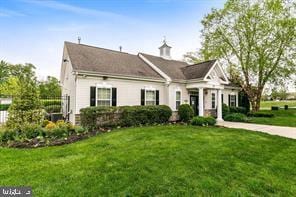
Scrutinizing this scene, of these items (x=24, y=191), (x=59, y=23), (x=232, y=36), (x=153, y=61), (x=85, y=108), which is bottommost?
(x=24, y=191)

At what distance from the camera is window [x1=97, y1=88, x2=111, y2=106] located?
41.0 ft

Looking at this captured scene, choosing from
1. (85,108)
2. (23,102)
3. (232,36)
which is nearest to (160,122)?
(85,108)

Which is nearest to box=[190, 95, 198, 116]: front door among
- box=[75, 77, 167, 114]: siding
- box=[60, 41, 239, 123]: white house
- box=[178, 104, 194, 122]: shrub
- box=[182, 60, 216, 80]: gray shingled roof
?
box=[60, 41, 239, 123]: white house

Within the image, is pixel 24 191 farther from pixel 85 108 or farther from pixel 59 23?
pixel 59 23

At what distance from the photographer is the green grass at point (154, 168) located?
4.08m

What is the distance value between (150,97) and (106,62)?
4.01 meters

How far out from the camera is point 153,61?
1797 centimetres

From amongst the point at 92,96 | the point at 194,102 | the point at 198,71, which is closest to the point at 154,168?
the point at 92,96

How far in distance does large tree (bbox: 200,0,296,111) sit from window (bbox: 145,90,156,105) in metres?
12.3

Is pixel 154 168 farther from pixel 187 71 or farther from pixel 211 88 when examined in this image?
pixel 187 71

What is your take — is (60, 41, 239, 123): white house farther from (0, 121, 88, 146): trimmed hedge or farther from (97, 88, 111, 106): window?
(0, 121, 88, 146): trimmed hedge

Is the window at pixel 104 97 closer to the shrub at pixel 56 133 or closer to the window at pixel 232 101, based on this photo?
the shrub at pixel 56 133

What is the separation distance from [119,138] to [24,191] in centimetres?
444

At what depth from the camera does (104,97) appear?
41.7 feet
